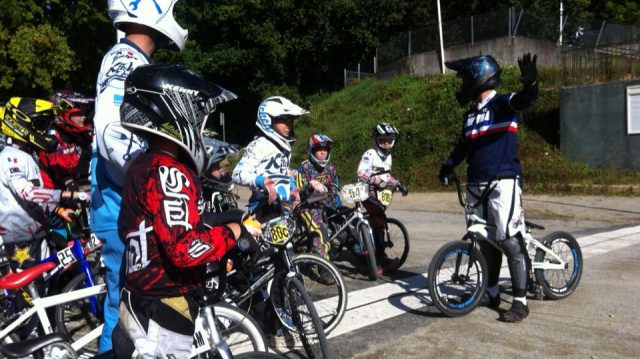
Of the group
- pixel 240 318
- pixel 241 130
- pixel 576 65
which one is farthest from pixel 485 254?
pixel 241 130

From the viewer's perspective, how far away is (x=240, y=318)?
11.3ft

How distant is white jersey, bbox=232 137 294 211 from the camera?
15.9 feet

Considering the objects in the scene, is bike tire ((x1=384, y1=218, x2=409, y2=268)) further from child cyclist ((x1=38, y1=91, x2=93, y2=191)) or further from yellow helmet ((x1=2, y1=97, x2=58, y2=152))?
yellow helmet ((x1=2, y1=97, x2=58, y2=152))

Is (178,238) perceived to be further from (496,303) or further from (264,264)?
(496,303)

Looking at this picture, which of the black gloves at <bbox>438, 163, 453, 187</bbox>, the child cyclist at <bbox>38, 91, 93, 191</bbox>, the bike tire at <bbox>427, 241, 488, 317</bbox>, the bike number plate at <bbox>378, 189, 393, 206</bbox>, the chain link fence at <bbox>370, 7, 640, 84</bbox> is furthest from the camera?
the chain link fence at <bbox>370, 7, 640, 84</bbox>

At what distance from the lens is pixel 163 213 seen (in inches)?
89.8

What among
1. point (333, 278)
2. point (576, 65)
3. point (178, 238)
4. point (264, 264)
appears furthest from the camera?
point (576, 65)

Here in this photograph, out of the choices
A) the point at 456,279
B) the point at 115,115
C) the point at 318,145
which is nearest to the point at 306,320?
the point at 456,279

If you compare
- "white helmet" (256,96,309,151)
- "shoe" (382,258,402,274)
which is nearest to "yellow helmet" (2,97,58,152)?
"white helmet" (256,96,309,151)

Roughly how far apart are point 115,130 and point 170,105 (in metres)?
0.57

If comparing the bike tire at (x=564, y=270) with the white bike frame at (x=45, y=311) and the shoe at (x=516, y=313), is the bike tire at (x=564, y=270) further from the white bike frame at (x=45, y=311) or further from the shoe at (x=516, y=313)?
the white bike frame at (x=45, y=311)

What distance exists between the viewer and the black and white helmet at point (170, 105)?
2375mm

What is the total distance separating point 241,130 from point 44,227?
36600 mm

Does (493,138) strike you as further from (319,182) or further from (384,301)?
(319,182)
